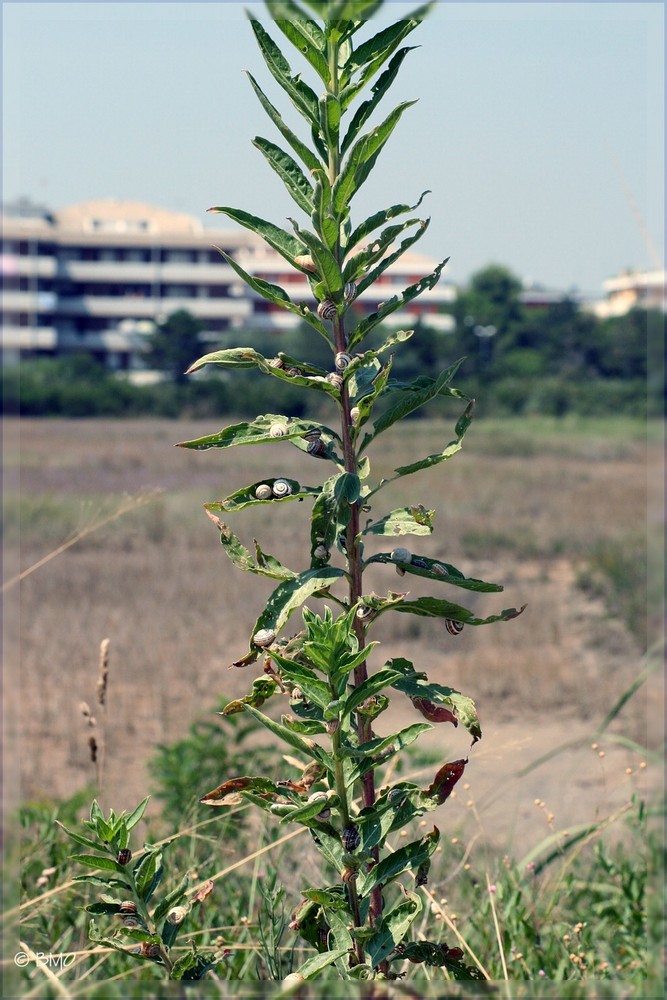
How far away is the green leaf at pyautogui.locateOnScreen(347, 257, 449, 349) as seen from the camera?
3.98 feet

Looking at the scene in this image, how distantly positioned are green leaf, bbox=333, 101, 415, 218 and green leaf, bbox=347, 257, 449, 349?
0.12m

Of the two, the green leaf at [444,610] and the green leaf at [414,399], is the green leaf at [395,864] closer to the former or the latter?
the green leaf at [444,610]

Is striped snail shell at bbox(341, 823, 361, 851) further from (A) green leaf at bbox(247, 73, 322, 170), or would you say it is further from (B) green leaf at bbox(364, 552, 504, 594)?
(A) green leaf at bbox(247, 73, 322, 170)

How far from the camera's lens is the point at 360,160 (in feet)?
3.81

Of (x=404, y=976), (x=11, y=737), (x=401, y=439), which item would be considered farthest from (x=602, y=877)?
(x=401, y=439)

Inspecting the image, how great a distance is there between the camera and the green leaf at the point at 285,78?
117cm

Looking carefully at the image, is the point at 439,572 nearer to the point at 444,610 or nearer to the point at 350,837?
the point at 444,610

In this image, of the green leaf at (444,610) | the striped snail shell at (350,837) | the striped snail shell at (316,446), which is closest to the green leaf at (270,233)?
the striped snail shell at (316,446)

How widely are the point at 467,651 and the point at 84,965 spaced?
25.2ft

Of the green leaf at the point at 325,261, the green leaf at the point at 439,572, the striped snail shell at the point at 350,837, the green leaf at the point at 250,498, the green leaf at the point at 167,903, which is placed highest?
the green leaf at the point at 325,261

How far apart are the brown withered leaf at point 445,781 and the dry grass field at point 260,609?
0.54m

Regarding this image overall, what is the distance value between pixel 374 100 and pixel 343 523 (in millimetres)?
501

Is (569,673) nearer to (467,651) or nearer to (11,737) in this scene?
(467,651)

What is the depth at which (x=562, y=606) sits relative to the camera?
35.6ft
